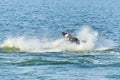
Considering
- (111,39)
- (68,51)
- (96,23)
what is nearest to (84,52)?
(68,51)

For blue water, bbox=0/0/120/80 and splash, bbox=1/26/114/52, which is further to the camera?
splash, bbox=1/26/114/52

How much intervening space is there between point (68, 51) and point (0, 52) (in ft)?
15.2

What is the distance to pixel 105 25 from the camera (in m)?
80.8

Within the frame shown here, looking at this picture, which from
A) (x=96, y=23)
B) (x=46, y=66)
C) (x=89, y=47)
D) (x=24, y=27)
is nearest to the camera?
(x=46, y=66)

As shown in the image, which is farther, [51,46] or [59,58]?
[51,46]

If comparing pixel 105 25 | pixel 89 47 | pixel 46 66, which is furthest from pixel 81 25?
pixel 46 66

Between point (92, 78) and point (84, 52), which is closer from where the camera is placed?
point (92, 78)

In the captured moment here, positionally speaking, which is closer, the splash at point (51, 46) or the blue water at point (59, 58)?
the blue water at point (59, 58)

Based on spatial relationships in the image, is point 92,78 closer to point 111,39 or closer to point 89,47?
point 89,47

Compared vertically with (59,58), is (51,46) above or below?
below

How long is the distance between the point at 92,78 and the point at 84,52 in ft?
37.3

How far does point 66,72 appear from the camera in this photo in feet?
130

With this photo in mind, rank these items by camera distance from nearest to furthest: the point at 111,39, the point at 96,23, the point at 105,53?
the point at 105,53 < the point at 111,39 < the point at 96,23

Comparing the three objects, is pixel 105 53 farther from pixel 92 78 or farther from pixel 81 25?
pixel 81 25
